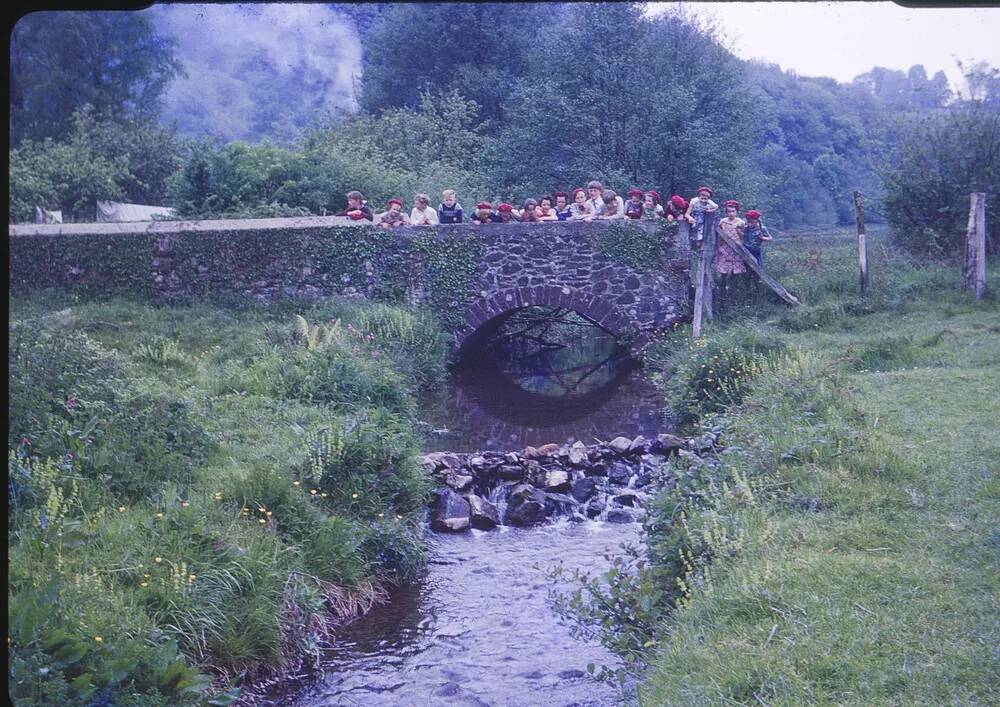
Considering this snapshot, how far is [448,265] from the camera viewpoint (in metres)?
16.8

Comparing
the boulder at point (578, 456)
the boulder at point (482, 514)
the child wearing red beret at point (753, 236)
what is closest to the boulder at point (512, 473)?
the boulder at point (578, 456)

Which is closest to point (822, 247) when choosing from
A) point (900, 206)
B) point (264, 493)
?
point (900, 206)

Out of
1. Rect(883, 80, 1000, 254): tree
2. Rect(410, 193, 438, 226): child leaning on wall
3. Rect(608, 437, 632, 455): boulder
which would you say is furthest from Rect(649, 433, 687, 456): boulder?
Rect(883, 80, 1000, 254): tree

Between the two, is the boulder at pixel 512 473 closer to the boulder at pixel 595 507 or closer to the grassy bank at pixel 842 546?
the boulder at pixel 595 507

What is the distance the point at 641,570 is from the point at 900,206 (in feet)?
44.3

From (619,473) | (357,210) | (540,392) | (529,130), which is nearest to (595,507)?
(619,473)

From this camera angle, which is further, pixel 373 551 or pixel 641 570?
pixel 373 551

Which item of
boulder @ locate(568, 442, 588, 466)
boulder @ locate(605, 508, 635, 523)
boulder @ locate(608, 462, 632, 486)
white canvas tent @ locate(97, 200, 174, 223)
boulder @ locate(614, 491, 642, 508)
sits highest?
white canvas tent @ locate(97, 200, 174, 223)

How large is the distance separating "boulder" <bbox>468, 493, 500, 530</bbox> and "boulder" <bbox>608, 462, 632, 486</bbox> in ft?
5.05

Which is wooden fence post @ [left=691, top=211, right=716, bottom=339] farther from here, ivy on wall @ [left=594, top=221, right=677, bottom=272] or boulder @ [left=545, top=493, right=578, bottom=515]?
boulder @ [left=545, top=493, right=578, bottom=515]

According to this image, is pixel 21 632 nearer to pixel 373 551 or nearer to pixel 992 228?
pixel 373 551

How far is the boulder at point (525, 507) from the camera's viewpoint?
29.0ft

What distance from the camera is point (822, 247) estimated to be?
19.3 m

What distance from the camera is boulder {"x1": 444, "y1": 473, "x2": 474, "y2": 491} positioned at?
9594 mm
